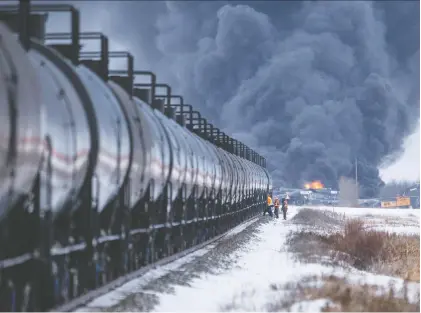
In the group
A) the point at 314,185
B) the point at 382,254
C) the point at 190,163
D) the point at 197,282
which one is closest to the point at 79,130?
the point at 197,282

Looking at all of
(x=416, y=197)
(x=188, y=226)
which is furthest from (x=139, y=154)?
(x=416, y=197)

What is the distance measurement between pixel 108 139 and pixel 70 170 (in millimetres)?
1553

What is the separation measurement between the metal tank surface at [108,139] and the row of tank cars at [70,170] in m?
0.03

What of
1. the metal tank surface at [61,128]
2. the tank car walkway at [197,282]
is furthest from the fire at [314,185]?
the metal tank surface at [61,128]

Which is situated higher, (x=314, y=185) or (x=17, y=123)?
(x=314, y=185)

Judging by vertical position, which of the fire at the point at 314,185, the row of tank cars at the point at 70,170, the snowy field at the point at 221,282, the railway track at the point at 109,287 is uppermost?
the fire at the point at 314,185

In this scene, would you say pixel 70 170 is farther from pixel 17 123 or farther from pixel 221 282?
pixel 221 282

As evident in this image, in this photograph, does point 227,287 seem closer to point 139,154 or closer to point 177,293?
point 177,293

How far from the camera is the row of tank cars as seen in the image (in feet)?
24.0

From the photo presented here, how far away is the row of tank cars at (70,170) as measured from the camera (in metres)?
7.32

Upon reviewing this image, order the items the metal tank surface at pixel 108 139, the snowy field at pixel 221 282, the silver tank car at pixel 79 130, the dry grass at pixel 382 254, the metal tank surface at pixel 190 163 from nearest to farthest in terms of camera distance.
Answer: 1. the silver tank car at pixel 79 130
2. the metal tank surface at pixel 108 139
3. the snowy field at pixel 221 282
4. the dry grass at pixel 382 254
5. the metal tank surface at pixel 190 163

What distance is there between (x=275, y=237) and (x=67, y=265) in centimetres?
2073

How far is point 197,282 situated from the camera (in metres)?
14.0

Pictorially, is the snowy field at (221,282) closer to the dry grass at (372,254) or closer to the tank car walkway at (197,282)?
the tank car walkway at (197,282)
